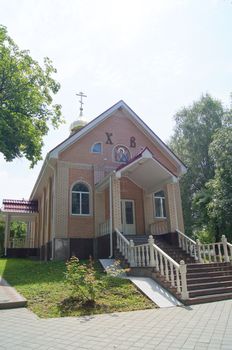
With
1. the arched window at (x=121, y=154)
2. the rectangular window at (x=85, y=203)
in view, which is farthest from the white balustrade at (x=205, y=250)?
the arched window at (x=121, y=154)

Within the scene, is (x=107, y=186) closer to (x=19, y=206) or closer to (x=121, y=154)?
(x=121, y=154)

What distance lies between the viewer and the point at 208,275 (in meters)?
11.0

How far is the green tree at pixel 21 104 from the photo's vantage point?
14.5 metres

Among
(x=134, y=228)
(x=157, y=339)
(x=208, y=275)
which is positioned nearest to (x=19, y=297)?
(x=157, y=339)

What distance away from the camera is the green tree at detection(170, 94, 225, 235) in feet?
96.9

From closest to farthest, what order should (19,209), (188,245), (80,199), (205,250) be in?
(205,250) → (188,245) → (80,199) → (19,209)

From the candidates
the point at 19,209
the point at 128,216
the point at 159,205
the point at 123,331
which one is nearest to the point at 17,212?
the point at 19,209

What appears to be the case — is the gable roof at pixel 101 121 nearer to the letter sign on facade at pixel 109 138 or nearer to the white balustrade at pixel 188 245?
the letter sign on facade at pixel 109 138

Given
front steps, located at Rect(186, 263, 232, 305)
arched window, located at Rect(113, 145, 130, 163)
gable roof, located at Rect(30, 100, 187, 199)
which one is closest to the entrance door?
arched window, located at Rect(113, 145, 130, 163)

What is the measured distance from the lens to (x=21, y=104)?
15.7 m

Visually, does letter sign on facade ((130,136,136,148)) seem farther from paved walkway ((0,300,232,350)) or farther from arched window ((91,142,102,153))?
paved walkway ((0,300,232,350))

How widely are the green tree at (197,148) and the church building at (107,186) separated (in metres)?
10.7

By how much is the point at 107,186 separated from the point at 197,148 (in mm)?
16444

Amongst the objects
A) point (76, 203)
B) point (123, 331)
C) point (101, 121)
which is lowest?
point (123, 331)
